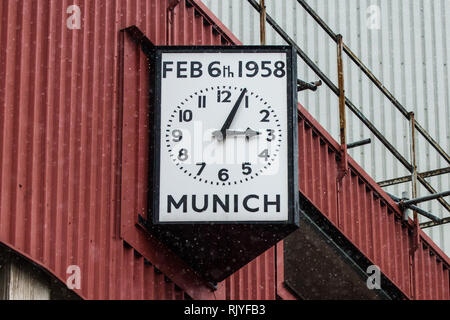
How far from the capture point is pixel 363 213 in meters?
9.72

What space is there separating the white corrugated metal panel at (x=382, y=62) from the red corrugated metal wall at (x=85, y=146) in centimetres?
528

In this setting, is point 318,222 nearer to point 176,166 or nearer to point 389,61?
point 176,166

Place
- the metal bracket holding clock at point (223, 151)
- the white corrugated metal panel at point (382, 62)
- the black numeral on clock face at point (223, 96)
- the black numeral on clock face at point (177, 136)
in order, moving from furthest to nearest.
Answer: the white corrugated metal panel at point (382, 62), the black numeral on clock face at point (223, 96), the black numeral on clock face at point (177, 136), the metal bracket holding clock at point (223, 151)

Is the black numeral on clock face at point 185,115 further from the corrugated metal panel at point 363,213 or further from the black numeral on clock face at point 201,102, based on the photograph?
the corrugated metal panel at point 363,213

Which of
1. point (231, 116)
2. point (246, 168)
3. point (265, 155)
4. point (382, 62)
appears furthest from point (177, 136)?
point (382, 62)

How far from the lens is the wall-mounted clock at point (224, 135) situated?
7875 millimetres

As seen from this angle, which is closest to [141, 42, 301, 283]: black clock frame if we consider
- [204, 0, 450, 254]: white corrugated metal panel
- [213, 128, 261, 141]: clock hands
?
[213, 128, 261, 141]: clock hands

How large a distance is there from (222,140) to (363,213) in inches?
90.8

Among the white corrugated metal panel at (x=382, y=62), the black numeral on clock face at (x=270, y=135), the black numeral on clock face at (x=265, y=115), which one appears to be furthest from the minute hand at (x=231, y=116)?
the white corrugated metal panel at (x=382, y=62)

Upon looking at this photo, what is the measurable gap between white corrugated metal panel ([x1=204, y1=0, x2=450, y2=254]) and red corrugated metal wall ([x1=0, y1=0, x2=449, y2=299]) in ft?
17.3

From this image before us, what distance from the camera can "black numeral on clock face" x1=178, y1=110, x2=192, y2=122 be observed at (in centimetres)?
802

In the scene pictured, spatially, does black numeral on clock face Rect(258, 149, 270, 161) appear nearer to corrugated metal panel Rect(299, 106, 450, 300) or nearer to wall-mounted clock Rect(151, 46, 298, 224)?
wall-mounted clock Rect(151, 46, 298, 224)
